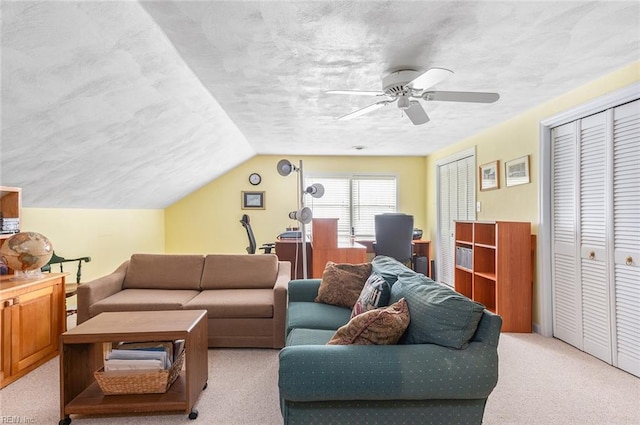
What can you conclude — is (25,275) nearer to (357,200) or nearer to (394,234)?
(394,234)

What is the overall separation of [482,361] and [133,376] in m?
1.93

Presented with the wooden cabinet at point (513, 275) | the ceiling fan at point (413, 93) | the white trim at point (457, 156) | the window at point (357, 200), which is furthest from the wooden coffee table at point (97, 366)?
the window at point (357, 200)

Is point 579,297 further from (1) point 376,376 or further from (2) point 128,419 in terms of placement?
(2) point 128,419

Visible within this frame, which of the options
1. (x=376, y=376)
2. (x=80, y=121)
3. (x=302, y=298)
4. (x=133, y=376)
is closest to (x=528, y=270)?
(x=302, y=298)

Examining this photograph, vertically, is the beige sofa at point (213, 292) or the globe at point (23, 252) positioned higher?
the globe at point (23, 252)

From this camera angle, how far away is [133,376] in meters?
2.14

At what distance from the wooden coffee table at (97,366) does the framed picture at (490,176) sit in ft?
12.4

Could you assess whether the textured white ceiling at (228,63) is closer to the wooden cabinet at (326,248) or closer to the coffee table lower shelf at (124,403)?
the wooden cabinet at (326,248)

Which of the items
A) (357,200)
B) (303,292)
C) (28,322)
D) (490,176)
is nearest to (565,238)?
(490,176)

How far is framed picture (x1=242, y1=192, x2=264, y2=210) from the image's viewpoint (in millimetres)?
6770

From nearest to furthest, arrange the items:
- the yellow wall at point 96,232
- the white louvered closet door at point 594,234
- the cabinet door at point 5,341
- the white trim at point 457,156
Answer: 1. the cabinet door at point 5,341
2. the white louvered closet door at point 594,234
3. the yellow wall at point 96,232
4. the white trim at point 457,156

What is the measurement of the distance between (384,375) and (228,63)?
230 centimetres

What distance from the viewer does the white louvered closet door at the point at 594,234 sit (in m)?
2.95

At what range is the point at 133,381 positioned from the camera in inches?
84.6
